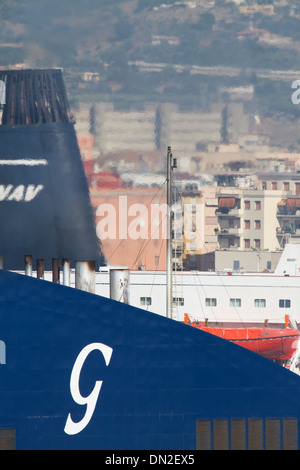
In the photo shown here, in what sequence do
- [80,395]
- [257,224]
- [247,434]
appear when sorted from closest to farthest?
[80,395]
[247,434]
[257,224]

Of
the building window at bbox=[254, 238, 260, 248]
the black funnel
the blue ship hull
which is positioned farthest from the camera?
the building window at bbox=[254, 238, 260, 248]

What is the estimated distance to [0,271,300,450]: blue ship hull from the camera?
872 centimetres

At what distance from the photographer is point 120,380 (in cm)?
889

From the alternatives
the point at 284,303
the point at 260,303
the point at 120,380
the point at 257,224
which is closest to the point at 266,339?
the point at 260,303

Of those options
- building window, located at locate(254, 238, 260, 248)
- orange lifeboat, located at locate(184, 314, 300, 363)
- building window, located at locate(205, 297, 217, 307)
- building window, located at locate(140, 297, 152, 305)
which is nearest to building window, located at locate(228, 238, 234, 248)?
building window, located at locate(254, 238, 260, 248)

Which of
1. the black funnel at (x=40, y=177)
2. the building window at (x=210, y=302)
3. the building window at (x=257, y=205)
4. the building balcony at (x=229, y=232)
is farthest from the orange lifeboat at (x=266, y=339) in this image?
the building window at (x=257, y=205)

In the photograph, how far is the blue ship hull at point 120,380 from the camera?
8.72 meters

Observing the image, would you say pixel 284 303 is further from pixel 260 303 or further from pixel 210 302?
pixel 210 302

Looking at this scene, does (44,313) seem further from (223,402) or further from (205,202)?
(205,202)

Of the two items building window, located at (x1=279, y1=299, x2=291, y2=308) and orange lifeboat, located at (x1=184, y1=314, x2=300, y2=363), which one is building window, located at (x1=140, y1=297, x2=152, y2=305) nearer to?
orange lifeboat, located at (x1=184, y1=314, x2=300, y2=363)

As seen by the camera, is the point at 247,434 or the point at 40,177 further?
the point at 40,177

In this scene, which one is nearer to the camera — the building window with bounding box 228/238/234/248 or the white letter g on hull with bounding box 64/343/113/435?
the white letter g on hull with bounding box 64/343/113/435

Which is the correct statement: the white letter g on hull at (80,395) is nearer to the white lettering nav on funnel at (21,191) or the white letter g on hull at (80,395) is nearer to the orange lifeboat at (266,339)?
the white lettering nav on funnel at (21,191)

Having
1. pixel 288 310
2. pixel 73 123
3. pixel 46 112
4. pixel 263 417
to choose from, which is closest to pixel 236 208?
pixel 288 310
